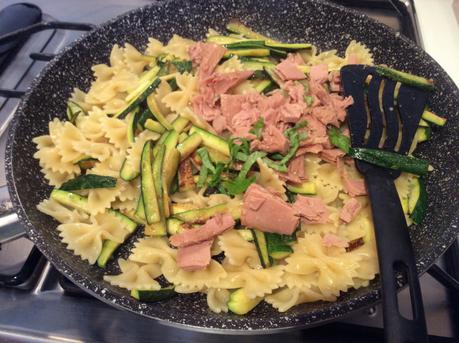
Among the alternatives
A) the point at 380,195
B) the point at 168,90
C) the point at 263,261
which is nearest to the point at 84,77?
the point at 168,90

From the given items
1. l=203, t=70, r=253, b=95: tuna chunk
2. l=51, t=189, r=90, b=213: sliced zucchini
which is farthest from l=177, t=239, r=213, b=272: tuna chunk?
l=203, t=70, r=253, b=95: tuna chunk

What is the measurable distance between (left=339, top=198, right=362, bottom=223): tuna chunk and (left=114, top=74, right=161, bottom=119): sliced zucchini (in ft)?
3.15

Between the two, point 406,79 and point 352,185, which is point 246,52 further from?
point 352,185

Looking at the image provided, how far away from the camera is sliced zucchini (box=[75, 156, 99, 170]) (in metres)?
1.80

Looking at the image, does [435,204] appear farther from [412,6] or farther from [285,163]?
[412,6]

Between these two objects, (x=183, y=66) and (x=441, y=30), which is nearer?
(x=183, y=66)

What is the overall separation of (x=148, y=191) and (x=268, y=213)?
45 centimetres

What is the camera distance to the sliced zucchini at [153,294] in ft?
4.51

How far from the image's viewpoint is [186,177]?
5.66ft

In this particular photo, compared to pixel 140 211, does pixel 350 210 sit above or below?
above

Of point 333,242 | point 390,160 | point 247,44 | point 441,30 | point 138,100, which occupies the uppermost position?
point 441,30

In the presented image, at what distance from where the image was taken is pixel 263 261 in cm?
149

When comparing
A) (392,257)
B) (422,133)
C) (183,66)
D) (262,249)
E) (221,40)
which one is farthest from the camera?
(221,40)

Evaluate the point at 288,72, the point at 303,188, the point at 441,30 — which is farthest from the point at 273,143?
the point at 441,30
